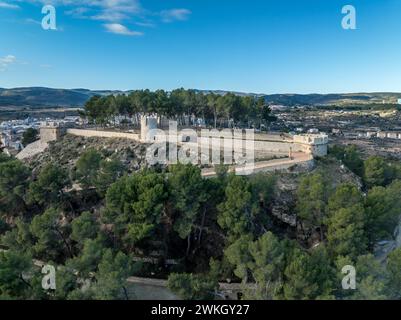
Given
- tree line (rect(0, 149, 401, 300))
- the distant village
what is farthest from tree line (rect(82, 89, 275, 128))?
tree line (rect(0, 149, 401, 300))

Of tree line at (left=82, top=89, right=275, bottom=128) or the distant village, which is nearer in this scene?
tree line at (left=82, top=89, right=275, bottom=128)

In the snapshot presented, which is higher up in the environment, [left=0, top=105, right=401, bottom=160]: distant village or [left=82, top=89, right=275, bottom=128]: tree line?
[left=82, top=89, right=275, bottom=128]: tree line

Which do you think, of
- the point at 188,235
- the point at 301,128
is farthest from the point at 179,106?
the point at 301,128

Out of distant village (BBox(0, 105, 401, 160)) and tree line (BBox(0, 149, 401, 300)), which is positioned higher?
distant village (BBox(0, 105, 401, 160))

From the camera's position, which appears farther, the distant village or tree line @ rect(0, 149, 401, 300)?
the distant village

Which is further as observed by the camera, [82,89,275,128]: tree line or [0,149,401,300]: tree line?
[82,89,275,128]: tree line

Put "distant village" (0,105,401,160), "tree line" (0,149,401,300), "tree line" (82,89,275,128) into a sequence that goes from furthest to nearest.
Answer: "distant village" (0,105,401,160), "tree line" (82,89,275,128), "tree line" (0,149,401,300)

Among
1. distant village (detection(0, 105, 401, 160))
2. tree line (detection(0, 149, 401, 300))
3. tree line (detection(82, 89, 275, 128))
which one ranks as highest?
tree line (detection(82, 89, 275, 128))

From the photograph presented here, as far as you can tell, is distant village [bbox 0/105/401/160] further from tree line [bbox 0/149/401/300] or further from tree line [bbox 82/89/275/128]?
tree line [bbox 0/149/401/300]

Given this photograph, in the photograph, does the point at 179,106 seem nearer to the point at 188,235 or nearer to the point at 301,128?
the point at 188,235

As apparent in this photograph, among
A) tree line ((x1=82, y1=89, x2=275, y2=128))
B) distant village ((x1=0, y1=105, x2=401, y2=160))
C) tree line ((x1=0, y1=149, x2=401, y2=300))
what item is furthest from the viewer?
distant village ((x1=0, y1=105, x2=401, y2=160))

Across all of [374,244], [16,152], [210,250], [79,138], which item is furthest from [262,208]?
[16,152]
